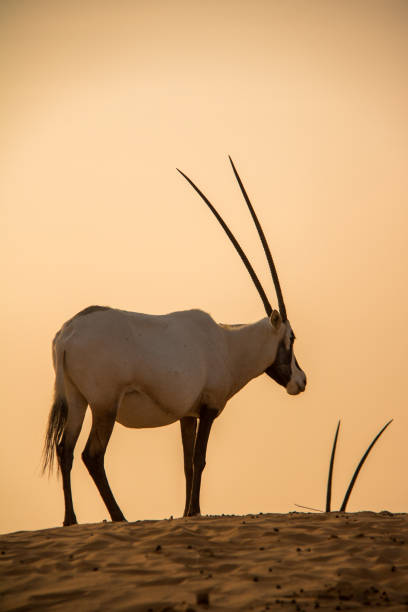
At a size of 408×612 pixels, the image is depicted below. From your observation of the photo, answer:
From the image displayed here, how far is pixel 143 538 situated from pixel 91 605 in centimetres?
193

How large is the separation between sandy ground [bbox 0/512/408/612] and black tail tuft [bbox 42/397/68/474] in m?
1.38

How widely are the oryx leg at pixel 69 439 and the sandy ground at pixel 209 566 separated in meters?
0.85

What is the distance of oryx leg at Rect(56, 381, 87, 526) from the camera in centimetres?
1016

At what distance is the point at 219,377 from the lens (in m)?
11.9

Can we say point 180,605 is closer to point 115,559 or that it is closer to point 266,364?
point 115,559

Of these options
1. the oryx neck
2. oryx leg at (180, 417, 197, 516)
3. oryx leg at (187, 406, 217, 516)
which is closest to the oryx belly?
oryx leg at (187, 406, 217, 516)

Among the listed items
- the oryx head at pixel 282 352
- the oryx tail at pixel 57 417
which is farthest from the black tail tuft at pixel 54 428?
the oryx head at pixel 282 352

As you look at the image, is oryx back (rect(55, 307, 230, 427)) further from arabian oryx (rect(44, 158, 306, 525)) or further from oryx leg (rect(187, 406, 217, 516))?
oryx leg (rect(187, 406, 217, 516))

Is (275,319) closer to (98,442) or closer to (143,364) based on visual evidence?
(143,364)

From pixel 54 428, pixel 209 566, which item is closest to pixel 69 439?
pixel 54 428

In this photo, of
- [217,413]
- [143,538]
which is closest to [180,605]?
[143,538]

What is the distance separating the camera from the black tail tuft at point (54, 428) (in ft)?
34.6

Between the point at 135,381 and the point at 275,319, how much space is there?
289 cm

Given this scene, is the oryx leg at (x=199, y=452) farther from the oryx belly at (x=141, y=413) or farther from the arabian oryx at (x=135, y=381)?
the oryx belly at (x=141, y=413)
